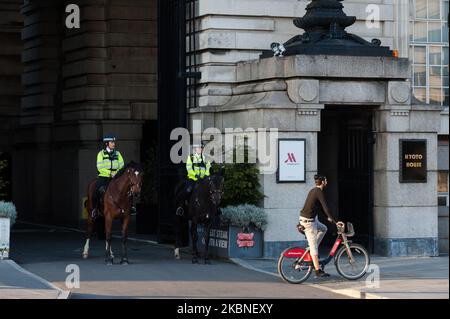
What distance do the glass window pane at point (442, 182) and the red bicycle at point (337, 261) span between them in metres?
11.2

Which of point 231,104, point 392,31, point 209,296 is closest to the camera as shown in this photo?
point 209,296

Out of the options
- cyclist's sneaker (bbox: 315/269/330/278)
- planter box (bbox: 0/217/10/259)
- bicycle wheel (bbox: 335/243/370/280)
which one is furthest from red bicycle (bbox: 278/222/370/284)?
planter box (bbox: 0/217/10/259)

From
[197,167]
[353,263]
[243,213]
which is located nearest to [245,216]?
[243,213]

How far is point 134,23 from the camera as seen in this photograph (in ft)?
114

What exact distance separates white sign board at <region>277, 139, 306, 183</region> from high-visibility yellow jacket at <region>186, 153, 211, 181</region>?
1508 mm

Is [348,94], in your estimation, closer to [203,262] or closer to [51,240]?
[203,262]

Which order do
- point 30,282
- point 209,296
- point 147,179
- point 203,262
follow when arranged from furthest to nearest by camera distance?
point 147,179 < point 203,262 < point 30,282 < point 209,296

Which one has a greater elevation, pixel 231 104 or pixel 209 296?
pixel 231 104

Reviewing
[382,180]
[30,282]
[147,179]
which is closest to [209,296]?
[30,282]

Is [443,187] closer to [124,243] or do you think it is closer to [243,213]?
[243,213]

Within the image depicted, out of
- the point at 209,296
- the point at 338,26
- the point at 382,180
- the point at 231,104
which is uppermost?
the point at 338,26

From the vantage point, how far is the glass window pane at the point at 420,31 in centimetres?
3138

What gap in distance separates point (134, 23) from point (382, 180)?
479 inches

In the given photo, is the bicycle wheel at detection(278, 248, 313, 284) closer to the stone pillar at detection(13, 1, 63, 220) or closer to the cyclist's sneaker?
the cyclist's sneaker
